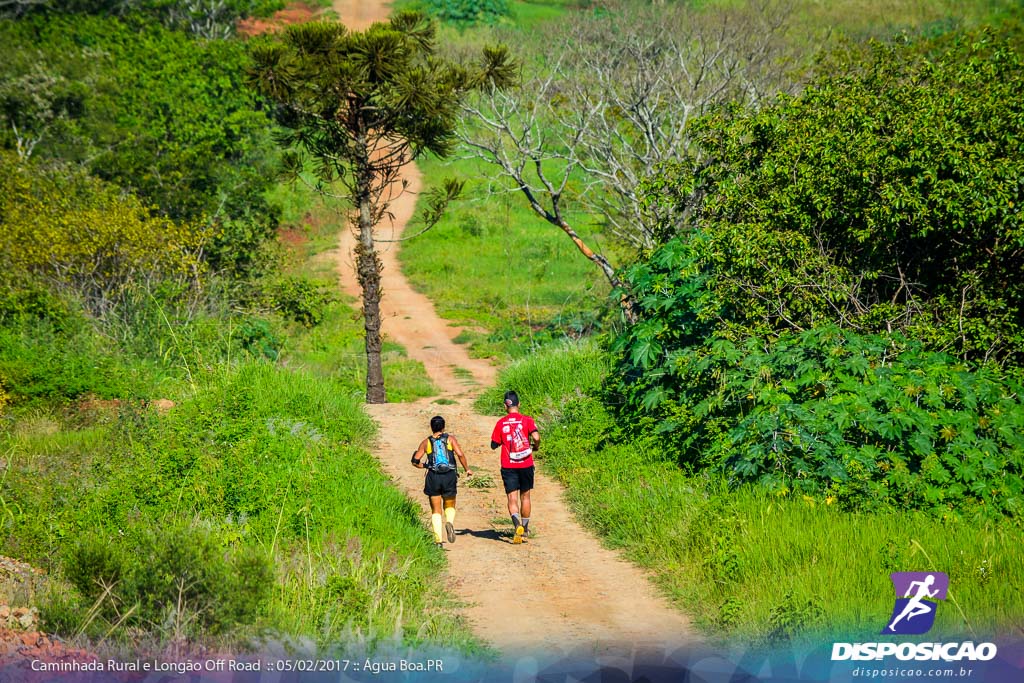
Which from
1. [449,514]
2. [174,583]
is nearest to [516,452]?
[449,514]

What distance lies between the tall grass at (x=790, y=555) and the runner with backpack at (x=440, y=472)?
1.66m

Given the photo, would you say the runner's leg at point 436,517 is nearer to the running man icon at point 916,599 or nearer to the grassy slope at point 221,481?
the grassy slope at point 221,481

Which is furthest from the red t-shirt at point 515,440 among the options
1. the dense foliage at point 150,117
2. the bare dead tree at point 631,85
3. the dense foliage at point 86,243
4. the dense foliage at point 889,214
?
the dense foliage at point 150,117

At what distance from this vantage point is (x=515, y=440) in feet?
31.9

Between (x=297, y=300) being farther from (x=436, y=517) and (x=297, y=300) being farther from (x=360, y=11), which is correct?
(x=360, y=11)

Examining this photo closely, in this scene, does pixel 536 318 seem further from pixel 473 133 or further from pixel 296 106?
pixel 296 106

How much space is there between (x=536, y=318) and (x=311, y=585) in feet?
59.1

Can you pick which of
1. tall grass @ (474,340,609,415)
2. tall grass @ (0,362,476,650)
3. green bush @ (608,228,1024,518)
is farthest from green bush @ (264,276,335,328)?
green bush @ (608,228,1024,518)

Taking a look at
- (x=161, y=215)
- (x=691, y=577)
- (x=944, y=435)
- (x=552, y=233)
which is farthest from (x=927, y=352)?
(x=552, y=233)

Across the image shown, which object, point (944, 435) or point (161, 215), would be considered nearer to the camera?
point (944, 435)

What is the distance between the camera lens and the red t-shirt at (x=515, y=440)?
382 inches

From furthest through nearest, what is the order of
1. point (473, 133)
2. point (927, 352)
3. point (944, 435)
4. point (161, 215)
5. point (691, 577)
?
point (473, 133) → point (161, 215) → point (927, 352) → point (944, 435) → point (691, 577)

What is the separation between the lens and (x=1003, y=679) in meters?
6.79

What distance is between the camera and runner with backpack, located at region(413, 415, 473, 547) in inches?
368
